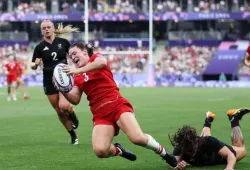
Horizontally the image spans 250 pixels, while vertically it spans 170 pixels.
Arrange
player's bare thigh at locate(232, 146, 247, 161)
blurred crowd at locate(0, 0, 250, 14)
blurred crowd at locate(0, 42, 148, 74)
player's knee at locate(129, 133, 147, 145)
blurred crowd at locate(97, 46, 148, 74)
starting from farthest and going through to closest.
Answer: blurred crowd at locate(0, 0, 250, 14)
blurred crowd at locate(0, 42, 148, 74)
blurred crowd at locate(97, 46, 148, 74)
player's bare thigh at locate(232, 146, 247, 161)
player's knee at locate(129, 133, 147, 145)

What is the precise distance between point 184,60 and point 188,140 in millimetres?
47955

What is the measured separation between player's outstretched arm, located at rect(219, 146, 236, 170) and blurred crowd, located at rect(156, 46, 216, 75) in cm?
4466

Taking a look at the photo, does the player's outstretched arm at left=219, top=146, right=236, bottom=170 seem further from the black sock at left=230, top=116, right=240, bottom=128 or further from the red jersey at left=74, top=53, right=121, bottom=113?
the red jersey at left=74, top=53, right=121, bottom=113

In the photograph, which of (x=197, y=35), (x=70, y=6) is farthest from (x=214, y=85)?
(x=70, y=6)

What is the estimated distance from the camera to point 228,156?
386 inches

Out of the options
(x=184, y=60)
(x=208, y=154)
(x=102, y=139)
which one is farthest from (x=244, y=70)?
(x=102, y=139)

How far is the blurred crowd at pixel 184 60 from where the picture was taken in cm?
5569

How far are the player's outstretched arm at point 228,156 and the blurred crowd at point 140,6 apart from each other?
170 ft

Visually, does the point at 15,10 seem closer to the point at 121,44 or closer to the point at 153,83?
the point at 121,44

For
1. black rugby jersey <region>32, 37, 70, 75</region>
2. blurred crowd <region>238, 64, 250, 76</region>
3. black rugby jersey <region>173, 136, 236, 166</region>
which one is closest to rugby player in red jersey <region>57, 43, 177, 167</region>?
black rugby jersey <region>173, 136, 236, 166</region>

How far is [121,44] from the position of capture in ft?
202

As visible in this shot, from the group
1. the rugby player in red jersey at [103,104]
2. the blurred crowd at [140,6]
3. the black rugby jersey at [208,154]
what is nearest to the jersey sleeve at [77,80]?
the rugby player in red jersey at [103,104]

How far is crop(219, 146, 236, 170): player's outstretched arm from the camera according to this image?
31.8 feet

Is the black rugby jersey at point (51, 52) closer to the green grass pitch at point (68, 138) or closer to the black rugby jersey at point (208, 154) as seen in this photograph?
the green grass pitch at point (68, 138)
